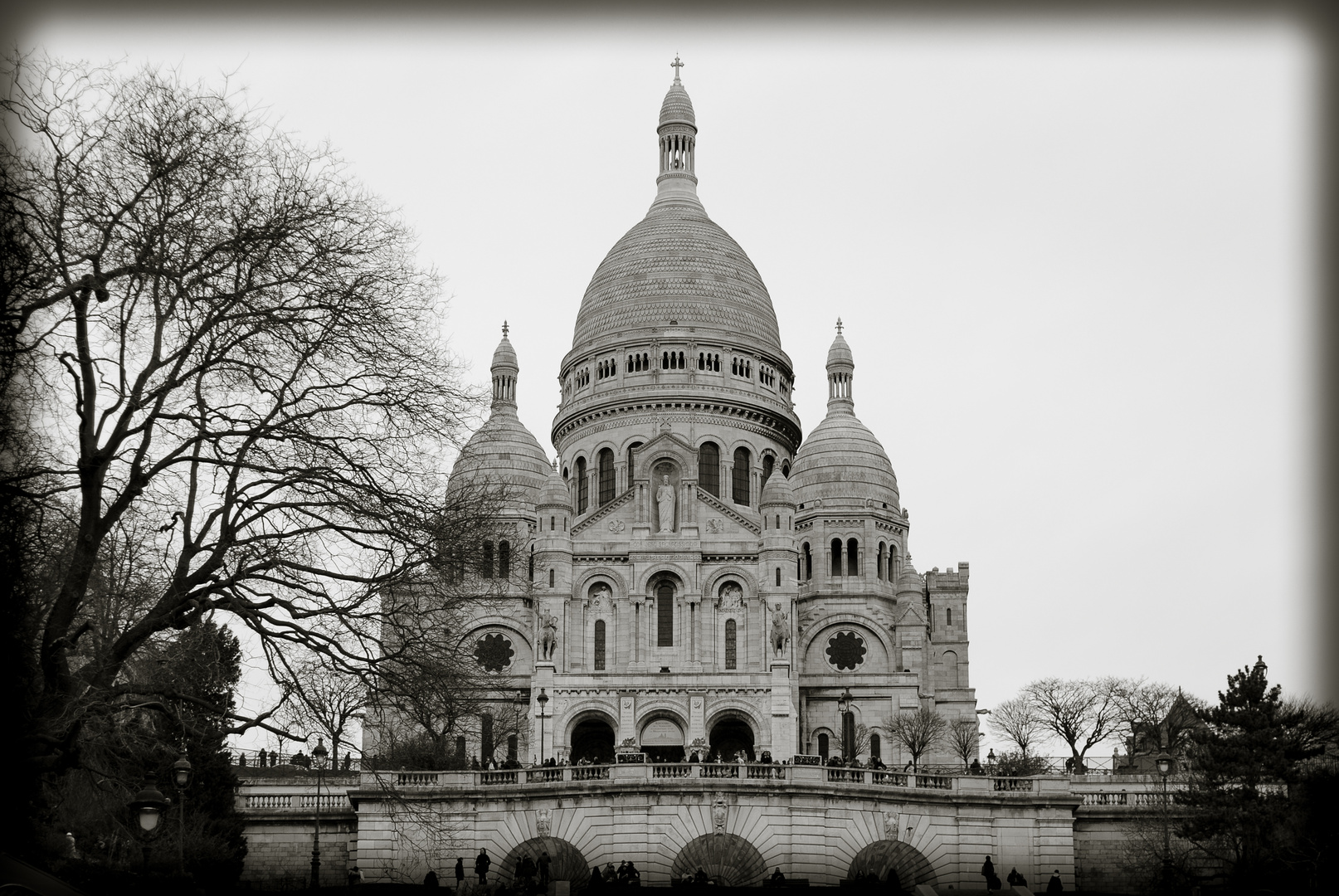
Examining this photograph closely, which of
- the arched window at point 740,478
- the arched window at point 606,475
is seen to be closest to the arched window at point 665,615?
the arched window at point 606,475

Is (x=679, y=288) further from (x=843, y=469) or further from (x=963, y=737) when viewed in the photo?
(x=963, y=737)

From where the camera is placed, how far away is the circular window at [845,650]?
8912cm

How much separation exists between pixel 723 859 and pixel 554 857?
419cm

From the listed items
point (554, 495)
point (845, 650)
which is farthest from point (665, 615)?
point (845, 650)

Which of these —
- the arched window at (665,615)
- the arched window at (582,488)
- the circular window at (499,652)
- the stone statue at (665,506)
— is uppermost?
the arched window at (582,488)

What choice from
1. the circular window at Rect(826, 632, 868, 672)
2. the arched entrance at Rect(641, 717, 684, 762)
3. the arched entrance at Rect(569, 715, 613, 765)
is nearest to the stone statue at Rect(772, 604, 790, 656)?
the arched entrance at Rect(641, 717, 684, 762)

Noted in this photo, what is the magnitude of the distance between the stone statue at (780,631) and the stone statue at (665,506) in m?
7.52

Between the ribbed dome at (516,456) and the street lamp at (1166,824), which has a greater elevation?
the ribbed dome at (516,456)

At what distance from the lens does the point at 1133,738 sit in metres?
83.1

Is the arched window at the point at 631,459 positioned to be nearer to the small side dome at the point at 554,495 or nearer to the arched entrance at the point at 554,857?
the small side dome at the point at 554,495

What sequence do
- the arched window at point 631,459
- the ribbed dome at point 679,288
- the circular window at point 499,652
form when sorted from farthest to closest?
the ribbed dome at point 679,288 < the arched window at point 631,459 < the circular window at point 499,652

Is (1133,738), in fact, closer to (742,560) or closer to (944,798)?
(742,560)

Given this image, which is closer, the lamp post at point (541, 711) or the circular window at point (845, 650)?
the lamp post at point (541, 711)

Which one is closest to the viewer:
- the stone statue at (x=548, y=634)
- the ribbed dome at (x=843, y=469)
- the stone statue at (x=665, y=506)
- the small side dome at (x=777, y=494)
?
the stone statue at (x=548, y=634)
